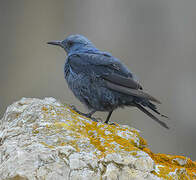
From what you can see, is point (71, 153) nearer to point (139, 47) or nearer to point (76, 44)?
point (76, 44)

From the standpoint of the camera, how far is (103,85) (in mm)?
4379

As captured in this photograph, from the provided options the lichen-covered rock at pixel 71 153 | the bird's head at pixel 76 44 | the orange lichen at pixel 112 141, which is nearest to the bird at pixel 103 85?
the bird's head at pixel 76 44

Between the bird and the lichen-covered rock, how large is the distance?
2.87 ft

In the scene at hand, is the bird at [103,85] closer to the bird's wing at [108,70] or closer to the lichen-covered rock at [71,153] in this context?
the bird's wing at [108,70]

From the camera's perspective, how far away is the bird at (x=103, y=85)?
14.2 ft

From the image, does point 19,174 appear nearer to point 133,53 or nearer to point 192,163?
point 192,163

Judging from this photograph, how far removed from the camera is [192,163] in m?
3.27

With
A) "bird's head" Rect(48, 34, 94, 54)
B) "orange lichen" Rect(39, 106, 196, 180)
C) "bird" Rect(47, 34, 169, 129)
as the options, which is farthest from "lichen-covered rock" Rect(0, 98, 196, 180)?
"bird's head" Rect(48, 34, 94, 54)

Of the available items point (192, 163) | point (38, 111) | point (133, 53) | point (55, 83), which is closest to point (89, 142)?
point (38, 111)

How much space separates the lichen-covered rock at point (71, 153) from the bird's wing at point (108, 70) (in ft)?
3.09

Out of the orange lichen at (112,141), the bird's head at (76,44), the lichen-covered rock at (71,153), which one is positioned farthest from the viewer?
the bird's head at (76,44)

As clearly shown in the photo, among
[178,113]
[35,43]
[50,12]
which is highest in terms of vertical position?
[50,12]

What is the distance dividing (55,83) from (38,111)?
22.6 ft

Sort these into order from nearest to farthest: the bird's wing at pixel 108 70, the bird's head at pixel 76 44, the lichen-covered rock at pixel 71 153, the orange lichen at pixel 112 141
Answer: the lichen-covered rock at pixel 71 153
the orange lichen at pixel 112 141
the bird's wing at pixel 108 70
the bird's head at pixel 76 44
